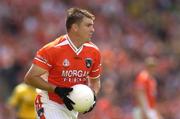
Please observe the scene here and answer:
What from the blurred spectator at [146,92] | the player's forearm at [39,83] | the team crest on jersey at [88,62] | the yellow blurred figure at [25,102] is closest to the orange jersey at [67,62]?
the team crest on jersey at [88,62]

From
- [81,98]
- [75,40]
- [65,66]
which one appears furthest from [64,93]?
[75,40]

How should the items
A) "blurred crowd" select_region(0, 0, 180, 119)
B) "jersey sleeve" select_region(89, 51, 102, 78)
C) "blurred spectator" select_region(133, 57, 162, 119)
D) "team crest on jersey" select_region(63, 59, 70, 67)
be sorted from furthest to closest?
"blurred crowd" select_region(0, 0, 180, 119), "blurred spectator" select_region(133, 57, 162, 119), "jersey sleeve" select_region(89, 51, 102, 78), "team crest on jersey" select_region(63, 59, 70, 67)

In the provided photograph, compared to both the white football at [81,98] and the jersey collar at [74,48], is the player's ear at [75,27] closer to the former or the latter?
the jersey collar at [74,48]

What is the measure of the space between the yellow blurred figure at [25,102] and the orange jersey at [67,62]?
14.2 ft

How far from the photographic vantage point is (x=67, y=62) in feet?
27.2

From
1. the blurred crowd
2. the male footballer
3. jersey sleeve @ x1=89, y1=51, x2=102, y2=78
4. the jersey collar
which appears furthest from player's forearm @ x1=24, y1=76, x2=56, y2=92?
the blurred crowd

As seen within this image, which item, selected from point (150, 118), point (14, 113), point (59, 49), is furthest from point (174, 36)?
point (59, 49)

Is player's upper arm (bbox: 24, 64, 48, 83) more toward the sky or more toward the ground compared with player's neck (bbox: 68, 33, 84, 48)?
more toward the ground

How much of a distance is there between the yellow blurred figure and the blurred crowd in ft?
7.89

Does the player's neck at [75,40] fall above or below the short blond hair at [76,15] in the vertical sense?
below

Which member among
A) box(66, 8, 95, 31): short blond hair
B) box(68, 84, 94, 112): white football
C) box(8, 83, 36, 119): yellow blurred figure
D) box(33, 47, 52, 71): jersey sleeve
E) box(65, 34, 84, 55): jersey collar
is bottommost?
box(8, 83, 36, 119): yellow blurred figure

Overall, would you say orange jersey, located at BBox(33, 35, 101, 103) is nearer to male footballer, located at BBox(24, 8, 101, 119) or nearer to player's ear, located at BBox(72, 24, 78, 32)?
male footballer, located at BBox(24, 8, 101, 119)

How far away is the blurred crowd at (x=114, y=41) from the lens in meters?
17.5

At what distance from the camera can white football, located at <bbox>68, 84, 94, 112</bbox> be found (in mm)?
8156
